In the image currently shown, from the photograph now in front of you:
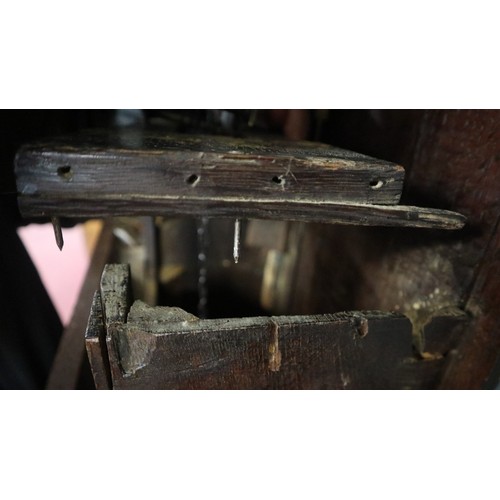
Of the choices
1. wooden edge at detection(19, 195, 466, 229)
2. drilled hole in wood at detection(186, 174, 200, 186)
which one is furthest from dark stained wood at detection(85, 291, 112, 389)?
drilled hole in wood at detection(186, 174, 200, 186)

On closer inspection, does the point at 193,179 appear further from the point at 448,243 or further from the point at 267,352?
the point at 448,243

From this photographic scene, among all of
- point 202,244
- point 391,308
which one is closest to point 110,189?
point 391,308

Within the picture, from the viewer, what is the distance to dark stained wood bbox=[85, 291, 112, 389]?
81 cm

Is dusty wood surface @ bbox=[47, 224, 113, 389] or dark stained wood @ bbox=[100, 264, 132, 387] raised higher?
dark stained wood @ bbox=[100, 264, 132, 387]

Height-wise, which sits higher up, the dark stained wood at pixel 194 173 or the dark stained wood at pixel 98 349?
the dark stained wood at pixel 194 173

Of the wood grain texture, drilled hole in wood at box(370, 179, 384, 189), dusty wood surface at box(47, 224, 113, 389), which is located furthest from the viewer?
dusty wood surface at box(47, 224, 113, 389)

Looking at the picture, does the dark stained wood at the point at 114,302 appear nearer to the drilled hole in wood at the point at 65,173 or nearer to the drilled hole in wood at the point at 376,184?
the drilled hole in wood at the point at 65,173

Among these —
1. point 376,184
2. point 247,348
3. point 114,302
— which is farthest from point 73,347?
point 376,184

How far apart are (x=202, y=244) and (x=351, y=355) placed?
1.45 m

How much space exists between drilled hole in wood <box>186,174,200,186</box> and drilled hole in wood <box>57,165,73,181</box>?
0.67 feet

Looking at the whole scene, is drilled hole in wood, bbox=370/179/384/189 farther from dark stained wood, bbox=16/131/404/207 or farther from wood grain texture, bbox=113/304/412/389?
wood grain texture, bbox=113/304/412/389

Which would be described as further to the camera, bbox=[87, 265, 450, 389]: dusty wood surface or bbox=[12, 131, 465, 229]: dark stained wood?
bbox=[87, 265, 450, 389]: dusty wood surface

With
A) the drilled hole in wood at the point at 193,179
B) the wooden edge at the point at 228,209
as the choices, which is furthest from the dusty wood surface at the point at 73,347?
the drilled hole in wood at the point at 193,179

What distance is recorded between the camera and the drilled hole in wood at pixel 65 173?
66cm
